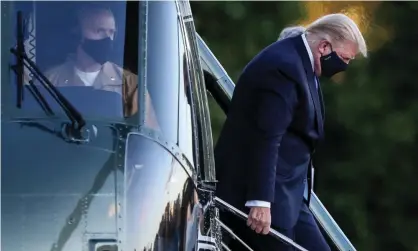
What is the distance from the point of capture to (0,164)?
3994 millimetres

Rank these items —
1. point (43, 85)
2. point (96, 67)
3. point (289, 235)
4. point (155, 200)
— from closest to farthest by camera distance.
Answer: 1. point (155, 200)
2. point (43, 85)
3. point (96, 67)
4. point (289, 235)

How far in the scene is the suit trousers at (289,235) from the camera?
17.1 ft

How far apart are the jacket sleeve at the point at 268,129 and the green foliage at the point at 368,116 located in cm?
456

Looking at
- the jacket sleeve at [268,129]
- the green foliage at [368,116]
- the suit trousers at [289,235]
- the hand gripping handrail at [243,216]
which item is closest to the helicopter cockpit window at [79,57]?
the jacket sleeve at [268,129]

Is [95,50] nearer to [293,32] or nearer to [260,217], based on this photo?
[260,217]

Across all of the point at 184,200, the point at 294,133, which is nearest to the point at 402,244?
the point at 294,133

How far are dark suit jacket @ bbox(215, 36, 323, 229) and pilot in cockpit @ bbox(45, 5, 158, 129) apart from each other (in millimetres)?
756

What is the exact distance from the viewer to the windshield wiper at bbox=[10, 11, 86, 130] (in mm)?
4117

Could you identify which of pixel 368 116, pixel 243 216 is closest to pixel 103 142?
pixel 243 216

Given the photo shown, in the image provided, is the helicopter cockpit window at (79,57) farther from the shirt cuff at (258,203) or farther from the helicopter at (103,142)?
the shirt cuff at (258,203)

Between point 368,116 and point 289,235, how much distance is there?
16.2ft

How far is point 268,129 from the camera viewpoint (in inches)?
191

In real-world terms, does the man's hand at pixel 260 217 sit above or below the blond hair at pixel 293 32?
below

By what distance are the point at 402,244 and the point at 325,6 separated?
8.61ft
